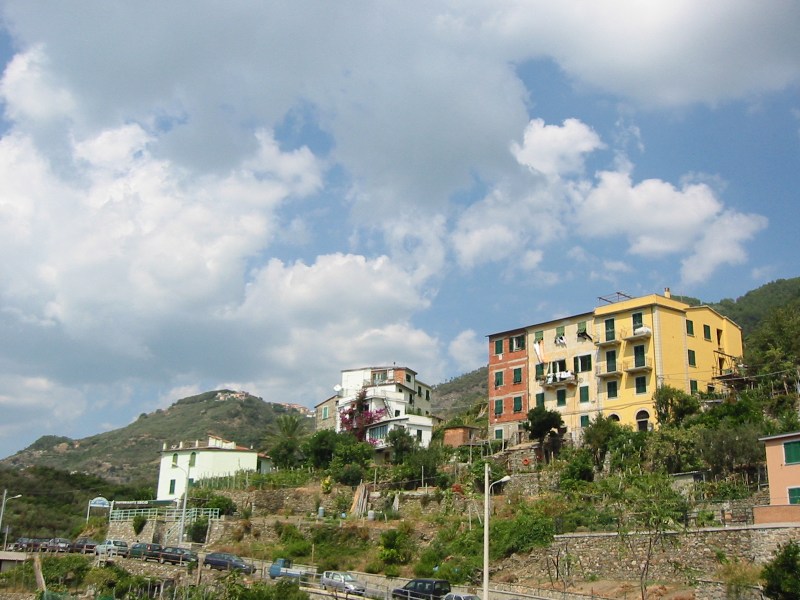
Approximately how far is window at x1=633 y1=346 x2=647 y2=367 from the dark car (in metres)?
28.6

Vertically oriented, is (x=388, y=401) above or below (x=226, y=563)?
above

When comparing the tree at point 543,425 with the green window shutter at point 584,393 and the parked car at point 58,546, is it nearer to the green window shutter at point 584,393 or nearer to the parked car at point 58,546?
the green window shutter at point 584,393

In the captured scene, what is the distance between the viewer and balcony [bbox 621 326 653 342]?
197ft

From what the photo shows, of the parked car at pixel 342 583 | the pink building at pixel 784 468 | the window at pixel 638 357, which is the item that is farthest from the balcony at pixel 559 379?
the parked car at pixel 342 583

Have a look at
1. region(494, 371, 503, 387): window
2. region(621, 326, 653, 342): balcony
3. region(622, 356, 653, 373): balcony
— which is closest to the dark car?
region(622, 356, 653, 373): balcony

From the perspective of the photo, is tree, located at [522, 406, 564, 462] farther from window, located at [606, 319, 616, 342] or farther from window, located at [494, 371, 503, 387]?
window, located at [494, 371, 503, 387]

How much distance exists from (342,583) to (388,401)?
136 ft

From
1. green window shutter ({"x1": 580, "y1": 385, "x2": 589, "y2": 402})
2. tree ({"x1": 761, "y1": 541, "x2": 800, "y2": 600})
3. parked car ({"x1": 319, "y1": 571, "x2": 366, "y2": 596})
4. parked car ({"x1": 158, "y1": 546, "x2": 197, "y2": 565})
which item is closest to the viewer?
tree ({"x1": 761, "y1": 541, "x2": 800, "y2": 600})

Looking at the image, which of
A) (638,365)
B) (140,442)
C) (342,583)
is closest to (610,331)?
(638,365)

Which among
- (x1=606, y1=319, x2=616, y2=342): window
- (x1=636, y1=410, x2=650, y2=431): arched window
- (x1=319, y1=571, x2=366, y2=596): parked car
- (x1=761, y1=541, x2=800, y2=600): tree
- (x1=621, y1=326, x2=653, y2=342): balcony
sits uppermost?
(x1=606, y1=319, x2=616, y2=342): window

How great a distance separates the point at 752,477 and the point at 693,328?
19731mm

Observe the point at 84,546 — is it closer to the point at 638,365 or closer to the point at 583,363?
the point at 583,363

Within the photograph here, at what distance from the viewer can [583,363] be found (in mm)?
64625

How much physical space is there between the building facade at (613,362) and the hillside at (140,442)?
93.9 m
